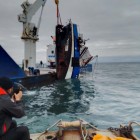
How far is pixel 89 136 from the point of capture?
5066 mm

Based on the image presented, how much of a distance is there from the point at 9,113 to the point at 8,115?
Answer: 0.08 m

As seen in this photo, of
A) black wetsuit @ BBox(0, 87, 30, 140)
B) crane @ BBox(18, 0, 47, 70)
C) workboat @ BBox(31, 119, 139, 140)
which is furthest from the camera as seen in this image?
crane @ BBox(18, 0, 47, 70)

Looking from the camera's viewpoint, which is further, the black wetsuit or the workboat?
the workboat

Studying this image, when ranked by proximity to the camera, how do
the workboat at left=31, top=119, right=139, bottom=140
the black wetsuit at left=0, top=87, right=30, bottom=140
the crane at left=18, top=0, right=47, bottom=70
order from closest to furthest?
1. the black wetsuit at left=0, top=87, right=30, bottom=140
2. the workboat at left=31, top=119, right=139, bottom=140
3. the crane at left=18, top=0, right=47, bottom=70

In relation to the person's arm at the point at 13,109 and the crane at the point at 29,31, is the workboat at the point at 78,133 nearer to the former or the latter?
the person's arm at the point at 13,109

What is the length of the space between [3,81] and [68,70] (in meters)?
20.9

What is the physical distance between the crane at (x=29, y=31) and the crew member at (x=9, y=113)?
67.1ft

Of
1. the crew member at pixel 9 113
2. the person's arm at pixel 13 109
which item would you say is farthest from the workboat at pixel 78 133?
the person's arm at pixel 13 109

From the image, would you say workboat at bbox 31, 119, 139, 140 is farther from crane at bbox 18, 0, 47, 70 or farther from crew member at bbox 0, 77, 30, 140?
crane at bbox 18, 0, 47, 70

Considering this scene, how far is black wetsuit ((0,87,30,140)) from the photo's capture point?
372 cm

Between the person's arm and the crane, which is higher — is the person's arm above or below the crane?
below

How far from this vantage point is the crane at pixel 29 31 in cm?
2377

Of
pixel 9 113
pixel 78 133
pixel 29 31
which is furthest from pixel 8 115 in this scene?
pixel 29 31

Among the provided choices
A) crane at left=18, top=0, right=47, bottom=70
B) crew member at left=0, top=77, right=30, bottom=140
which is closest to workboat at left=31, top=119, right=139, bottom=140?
crew member at left=0, top=77, right=30, bottom=140
